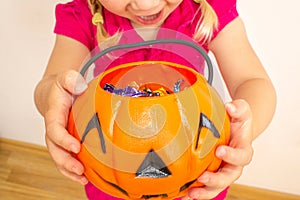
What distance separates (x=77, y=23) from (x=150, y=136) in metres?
0.37

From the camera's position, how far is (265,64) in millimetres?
1023

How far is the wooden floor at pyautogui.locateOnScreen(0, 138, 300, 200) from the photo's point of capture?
124 cm

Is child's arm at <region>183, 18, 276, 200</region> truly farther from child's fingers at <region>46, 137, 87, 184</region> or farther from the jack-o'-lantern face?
child's fingers at <region>46, 137, 87, 184</region>

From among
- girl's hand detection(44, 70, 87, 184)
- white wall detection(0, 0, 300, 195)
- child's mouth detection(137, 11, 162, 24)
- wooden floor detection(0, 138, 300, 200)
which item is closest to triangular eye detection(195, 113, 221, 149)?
girl's hand detection(44, 70, 87, 184)

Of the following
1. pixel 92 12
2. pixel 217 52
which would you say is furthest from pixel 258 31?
pixel 92 12

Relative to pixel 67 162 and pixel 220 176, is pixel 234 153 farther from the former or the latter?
pixel 67 162

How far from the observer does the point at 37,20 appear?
1075 millimetres

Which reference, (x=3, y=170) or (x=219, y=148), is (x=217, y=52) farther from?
(x=3, y=170)

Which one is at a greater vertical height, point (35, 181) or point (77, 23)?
point (77, 23)

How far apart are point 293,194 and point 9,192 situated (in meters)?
0.77

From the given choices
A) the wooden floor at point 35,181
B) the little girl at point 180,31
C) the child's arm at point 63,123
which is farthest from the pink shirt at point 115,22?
the wooden floor at point 35,181

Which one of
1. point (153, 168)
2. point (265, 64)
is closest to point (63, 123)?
point (153, 168)

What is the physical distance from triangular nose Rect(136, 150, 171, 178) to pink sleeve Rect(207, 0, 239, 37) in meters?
0.33

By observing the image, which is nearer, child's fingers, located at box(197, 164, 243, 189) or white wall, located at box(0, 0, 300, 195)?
child's fingers, located at box(197, 164, 243, 189)
